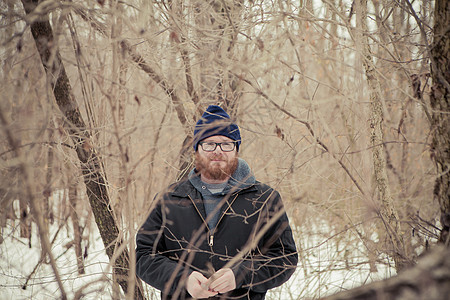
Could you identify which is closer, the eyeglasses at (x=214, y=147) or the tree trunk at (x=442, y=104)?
the tree trunk at (x=442, y=104)

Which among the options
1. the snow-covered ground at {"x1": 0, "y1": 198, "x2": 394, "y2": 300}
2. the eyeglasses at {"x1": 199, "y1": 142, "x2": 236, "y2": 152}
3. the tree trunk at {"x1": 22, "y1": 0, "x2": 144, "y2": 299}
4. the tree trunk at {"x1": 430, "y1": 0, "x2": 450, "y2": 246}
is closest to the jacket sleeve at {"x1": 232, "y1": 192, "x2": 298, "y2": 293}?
the snow-covered ground at {"x1": 0, "y1": 198, "x2": 394, "y2": 300}

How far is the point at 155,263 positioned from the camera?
7.89 ft

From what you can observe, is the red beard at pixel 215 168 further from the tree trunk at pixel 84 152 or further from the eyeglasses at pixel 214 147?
the tree trunk at pixel 84 152

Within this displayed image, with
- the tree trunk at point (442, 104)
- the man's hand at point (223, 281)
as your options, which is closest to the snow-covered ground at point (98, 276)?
the man's hand at point (223, 281)

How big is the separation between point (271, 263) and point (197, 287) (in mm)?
531

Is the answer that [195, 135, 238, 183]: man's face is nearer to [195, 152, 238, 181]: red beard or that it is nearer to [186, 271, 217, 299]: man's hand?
[195, 152, 238, 181]: red beard

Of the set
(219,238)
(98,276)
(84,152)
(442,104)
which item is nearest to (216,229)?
(219,238)

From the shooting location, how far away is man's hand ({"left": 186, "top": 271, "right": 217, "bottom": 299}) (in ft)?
6.91

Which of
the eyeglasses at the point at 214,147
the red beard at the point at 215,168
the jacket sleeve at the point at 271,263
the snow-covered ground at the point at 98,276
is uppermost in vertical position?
the eyeglasses at the point at 214,147

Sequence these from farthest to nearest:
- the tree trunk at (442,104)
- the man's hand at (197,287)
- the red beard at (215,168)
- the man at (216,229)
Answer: the red beard at (215,168) → the man at (216,229) → the man's hand at (197,287) → the tree trunk at (442,104)

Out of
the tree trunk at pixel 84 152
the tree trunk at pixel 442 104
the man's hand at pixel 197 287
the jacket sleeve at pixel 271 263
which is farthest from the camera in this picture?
the tree trunk at pixel 84 152

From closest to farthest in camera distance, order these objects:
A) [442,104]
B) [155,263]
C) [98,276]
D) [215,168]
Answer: [442,104] → [155,263] → [215,168] → [98,276]

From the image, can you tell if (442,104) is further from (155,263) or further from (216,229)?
(155,263)

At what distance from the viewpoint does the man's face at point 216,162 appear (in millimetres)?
2648
